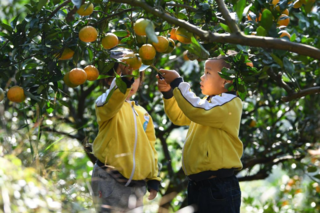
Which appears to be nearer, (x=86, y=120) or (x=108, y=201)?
(x=108, y=201)

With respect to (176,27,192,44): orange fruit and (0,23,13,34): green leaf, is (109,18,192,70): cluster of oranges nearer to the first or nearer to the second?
(176,27,192,44): orange fruit

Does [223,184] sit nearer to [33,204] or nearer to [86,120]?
[33,204]

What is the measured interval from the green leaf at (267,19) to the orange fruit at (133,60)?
57cm

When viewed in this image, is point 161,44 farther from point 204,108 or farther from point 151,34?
point 204,108

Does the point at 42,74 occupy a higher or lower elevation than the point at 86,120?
higher

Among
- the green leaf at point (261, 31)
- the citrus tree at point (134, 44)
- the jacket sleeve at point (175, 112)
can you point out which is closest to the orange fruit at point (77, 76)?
the citrus tree at point (134, 44)

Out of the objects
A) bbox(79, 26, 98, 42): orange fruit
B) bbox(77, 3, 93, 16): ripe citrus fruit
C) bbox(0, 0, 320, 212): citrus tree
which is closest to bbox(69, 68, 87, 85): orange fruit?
bbox(0, 0, 320, 212): citrus tree

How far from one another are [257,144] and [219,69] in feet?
4.86

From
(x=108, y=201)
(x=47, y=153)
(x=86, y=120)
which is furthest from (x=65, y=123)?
(x=108, y=201)

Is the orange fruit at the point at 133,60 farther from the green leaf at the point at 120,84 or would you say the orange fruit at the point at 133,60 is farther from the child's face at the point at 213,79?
the child's face at the point at 213,79

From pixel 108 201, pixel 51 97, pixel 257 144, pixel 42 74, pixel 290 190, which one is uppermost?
pixel 42 74

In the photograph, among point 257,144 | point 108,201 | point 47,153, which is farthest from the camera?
point 257,144

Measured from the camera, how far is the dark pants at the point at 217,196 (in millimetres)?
2213

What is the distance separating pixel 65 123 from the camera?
3943mm
